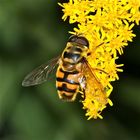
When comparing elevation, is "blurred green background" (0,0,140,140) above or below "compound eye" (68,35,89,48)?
below

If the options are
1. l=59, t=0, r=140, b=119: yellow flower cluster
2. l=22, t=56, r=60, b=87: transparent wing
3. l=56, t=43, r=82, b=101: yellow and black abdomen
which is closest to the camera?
l=56, t=43, r=82, b=101: yellow and black abdomen

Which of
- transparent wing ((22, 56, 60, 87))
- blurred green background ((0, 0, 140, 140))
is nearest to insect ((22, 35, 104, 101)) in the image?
transparent wing ((22, 56, 60, 87))

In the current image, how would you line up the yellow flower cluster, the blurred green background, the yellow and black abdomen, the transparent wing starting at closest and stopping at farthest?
the yellow and black abdomen → the yellow flower cluster → the transparent wing → the blurred green background

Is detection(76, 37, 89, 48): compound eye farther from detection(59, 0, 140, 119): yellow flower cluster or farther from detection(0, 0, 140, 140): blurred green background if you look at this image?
detection(0, 0, 140, 140): blurred green background

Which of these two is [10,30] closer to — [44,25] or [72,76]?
[44,25]

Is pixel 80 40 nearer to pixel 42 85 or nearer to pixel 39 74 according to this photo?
pixel 39 74

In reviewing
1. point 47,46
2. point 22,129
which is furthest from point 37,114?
point 47,46
